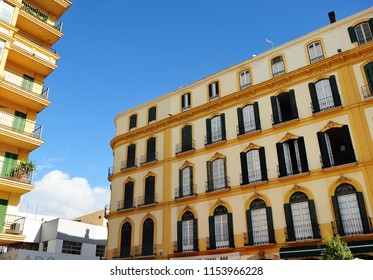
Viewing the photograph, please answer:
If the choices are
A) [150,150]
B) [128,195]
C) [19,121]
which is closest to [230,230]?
[128,195]

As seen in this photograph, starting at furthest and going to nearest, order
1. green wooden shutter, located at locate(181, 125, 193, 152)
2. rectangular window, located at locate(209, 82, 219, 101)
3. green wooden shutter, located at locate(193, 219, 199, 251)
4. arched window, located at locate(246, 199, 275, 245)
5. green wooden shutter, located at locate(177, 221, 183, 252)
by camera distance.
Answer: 1. rectangular window, located at locate(209, 82, 219, 101)
2. green wooden shutter, located at locate(181, 125, 193, 152)
3. green wooden shutter, located at locate(177, 221, 183, 252)
4. green wooden shutter, located at locate(193, 219, 199, 251)
5. arched window, located at locate(246, 199, 275, 245)

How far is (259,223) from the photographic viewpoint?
2402cm

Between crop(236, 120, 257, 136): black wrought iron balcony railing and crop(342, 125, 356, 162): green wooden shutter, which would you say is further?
crop(236, 120, 257, 136): black wrought iron balcony railing

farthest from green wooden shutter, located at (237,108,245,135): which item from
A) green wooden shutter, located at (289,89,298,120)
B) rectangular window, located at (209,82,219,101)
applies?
green wooden shutter, located at (289,89,298,120)

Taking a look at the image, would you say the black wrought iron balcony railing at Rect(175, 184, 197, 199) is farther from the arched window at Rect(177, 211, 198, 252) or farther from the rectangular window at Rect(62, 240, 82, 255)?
the rectangular window at Rect(62, 240, 82, 255)

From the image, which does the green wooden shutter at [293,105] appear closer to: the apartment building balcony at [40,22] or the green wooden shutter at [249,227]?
the green wooden shutter at [249,227]

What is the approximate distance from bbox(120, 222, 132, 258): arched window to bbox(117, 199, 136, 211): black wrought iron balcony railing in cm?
152

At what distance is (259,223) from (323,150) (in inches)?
268

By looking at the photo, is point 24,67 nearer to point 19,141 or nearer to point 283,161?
point 19,141

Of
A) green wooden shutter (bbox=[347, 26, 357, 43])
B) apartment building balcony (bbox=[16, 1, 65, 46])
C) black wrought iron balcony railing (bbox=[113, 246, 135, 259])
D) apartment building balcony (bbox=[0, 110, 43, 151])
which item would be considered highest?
apartment building balcony (bbox=[16, 1, 65, 46])

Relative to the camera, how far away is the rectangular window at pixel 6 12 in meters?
22.8

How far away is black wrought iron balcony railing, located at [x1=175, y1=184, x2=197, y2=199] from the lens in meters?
28.1

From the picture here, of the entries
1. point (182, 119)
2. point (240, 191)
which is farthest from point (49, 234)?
point (240, 191)
